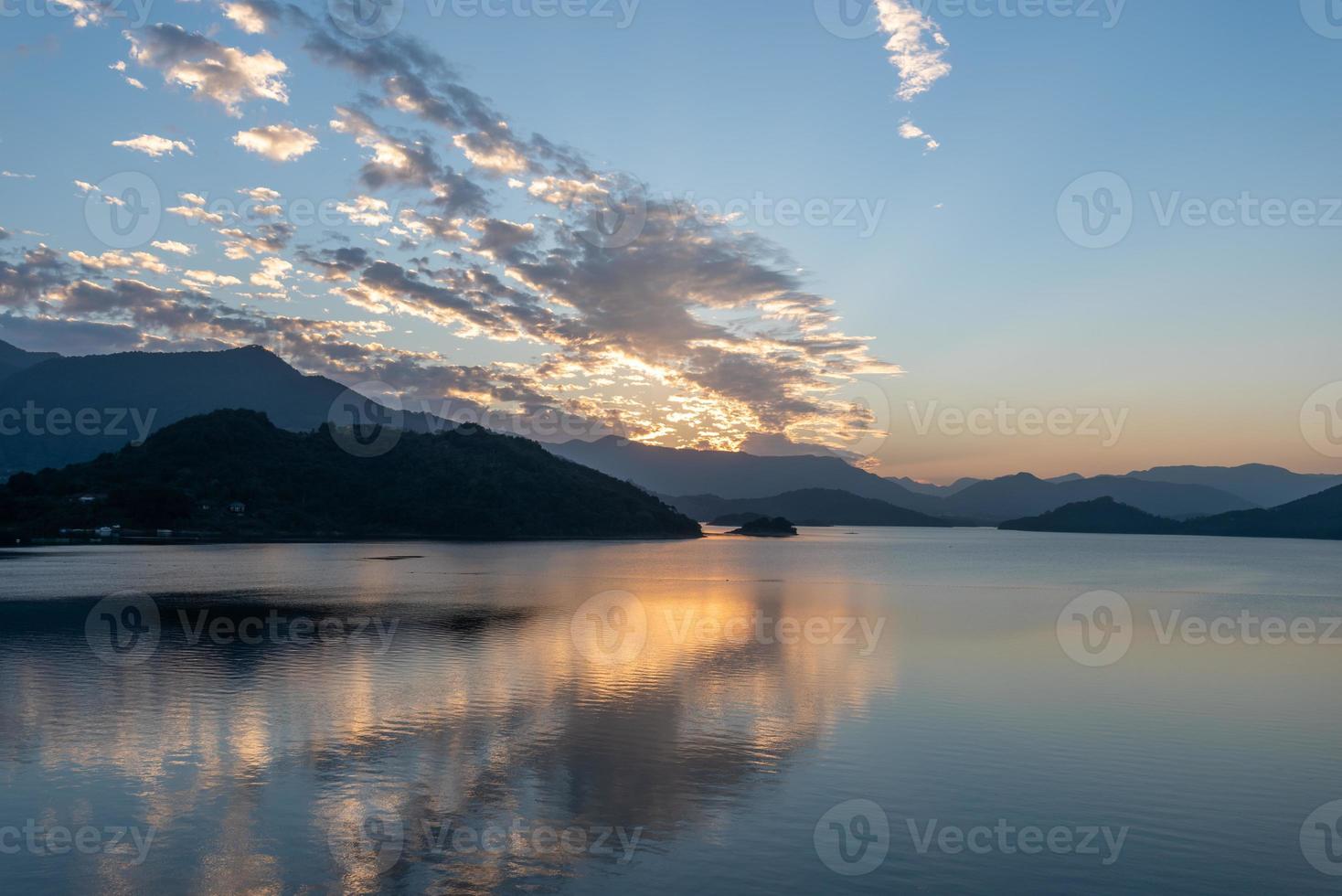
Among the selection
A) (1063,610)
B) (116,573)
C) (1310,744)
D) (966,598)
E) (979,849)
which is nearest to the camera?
(979,849)

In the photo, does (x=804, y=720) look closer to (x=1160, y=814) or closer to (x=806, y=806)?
(x=806, y=806)

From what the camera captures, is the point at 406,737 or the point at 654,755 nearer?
the point at 654,755

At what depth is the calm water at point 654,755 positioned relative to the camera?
1867cm

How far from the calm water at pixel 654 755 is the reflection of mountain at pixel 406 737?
144mm

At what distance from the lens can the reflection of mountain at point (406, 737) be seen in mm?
19625

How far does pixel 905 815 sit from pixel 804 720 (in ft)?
34.6

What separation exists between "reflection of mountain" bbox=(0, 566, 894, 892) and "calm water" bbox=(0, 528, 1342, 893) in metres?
0.14

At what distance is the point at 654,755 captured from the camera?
1072 inches

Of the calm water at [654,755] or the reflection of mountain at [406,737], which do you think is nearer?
the calm water at [654,755]

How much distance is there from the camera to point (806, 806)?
2267cm

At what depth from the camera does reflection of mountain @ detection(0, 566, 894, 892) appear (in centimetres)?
1962

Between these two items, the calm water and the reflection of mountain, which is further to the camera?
the reflection of mountain

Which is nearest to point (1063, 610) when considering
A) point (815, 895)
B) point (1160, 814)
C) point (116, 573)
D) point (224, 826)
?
point (1160, 814)

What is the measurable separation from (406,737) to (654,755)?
28.6 ft
